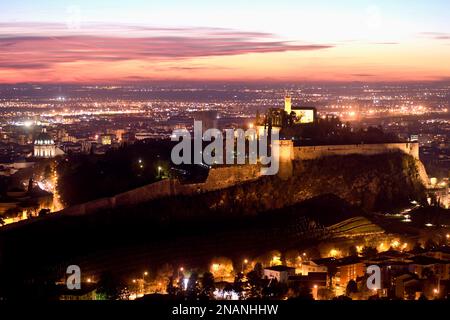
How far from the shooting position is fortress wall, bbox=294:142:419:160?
28.4 m

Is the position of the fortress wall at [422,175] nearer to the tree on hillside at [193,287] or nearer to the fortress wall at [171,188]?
the fortress wall at [171,188]

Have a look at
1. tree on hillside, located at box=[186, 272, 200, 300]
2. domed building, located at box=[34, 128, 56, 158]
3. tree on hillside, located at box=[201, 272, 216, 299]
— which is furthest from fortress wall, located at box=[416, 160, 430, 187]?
domed building, located at box=[34, 128, 56, 158]

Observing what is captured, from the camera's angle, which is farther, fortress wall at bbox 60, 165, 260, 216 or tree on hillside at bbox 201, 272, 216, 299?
fortress wall at bbox 60, 165, 260, 216

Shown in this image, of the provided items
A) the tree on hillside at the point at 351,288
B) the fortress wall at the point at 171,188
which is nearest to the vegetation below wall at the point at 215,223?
the fortress wall at the point at 171,188

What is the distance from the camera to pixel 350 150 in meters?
29.9

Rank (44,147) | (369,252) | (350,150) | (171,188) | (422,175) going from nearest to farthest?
(369,252) < (171,188) < (350,150) < (422,175) < (44,147)

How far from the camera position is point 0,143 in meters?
55.0

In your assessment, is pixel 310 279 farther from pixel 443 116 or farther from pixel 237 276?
pixel 443 116

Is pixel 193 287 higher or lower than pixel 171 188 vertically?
lower

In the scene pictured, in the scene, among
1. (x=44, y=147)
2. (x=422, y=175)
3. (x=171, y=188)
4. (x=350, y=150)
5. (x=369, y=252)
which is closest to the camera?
(x=369, y=252)

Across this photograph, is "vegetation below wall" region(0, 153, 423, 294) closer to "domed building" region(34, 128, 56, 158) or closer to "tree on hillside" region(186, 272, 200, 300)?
"tree on hillside" region(186, 272, 200, 300)

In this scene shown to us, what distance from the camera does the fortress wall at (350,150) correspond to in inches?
1117

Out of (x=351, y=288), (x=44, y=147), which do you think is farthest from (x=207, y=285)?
(x=44, y=147)

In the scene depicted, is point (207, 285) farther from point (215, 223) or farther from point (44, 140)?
point (44, 140)
